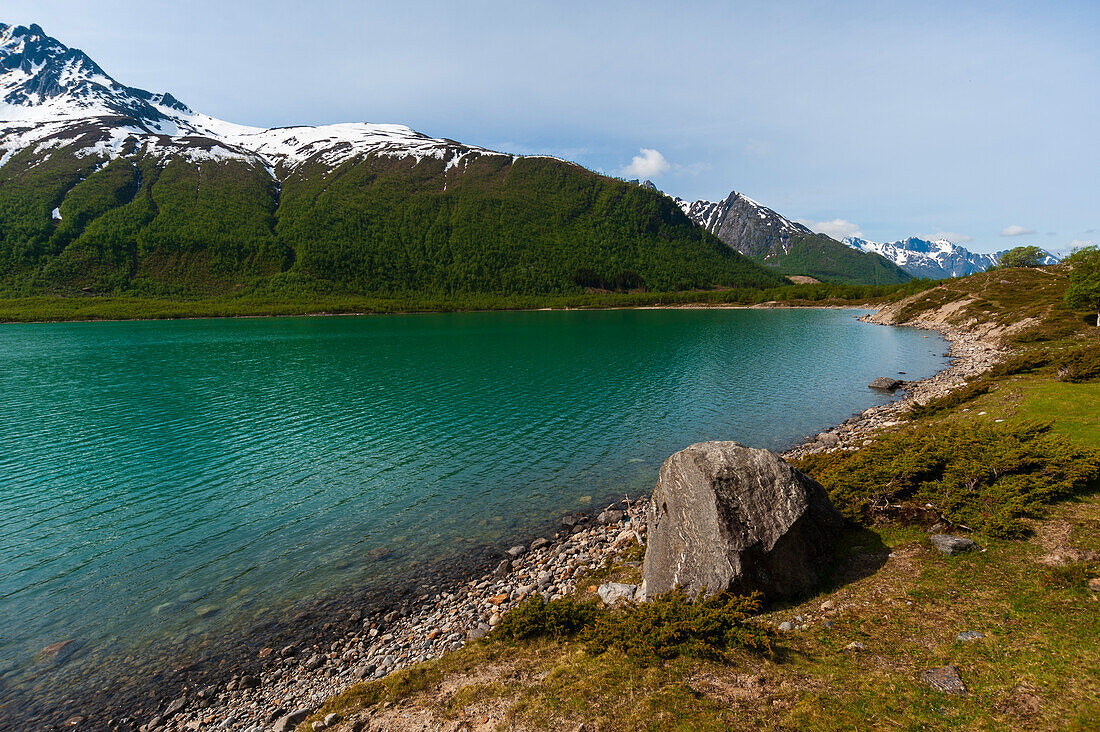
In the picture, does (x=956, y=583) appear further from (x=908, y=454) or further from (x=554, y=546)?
(x=554, y=546)

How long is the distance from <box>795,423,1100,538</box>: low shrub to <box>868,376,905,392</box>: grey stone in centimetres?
4027

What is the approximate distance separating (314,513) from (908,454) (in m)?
30.2

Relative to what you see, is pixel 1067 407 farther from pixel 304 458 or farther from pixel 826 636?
pixel 304 458

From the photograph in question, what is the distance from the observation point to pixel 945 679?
9.91 meters

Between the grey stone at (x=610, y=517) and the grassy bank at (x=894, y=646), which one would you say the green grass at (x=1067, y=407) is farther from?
the grey stone at (x=610, y=517)

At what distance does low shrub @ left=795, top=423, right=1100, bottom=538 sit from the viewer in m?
16.1

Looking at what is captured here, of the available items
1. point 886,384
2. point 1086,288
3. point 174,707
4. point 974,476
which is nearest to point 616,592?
point 974,476

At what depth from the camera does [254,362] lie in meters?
86.6

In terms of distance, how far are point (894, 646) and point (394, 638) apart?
613 inches

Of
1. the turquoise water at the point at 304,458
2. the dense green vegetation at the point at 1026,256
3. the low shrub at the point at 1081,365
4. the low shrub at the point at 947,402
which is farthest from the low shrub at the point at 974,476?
the dense green vegetation at the point at 1026,256

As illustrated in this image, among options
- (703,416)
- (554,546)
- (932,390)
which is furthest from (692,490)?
(932,390)

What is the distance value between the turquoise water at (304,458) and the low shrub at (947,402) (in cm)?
769

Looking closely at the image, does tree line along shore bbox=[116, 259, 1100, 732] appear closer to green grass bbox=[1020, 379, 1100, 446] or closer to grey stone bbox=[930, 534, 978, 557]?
grey stone bbox=[930, 534, 978, 557]

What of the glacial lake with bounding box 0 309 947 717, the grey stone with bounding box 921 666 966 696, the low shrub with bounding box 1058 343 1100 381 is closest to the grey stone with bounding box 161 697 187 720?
the glacial lake with bounding box 0 309 947 717
